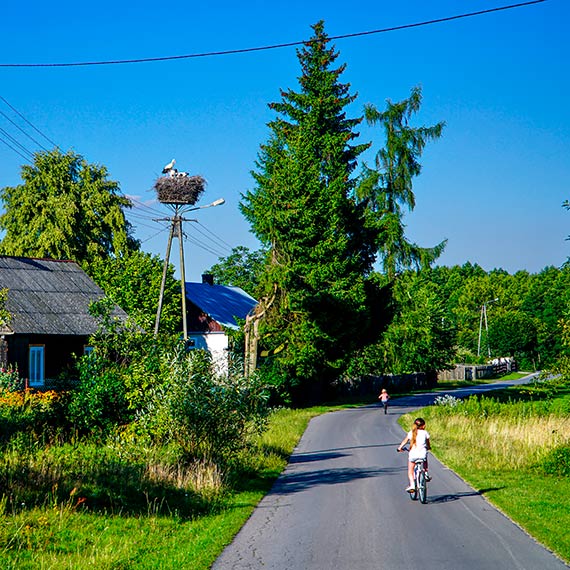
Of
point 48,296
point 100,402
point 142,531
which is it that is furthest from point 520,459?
point 48,296

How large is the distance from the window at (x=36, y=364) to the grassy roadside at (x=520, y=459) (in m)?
17.7

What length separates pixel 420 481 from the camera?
15.4 meters

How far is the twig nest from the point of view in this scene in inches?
1544

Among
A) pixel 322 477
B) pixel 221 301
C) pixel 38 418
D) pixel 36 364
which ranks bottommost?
pixel 322 477

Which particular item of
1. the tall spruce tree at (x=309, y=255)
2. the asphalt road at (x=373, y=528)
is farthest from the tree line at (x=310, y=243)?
the asphalt road at (x=373, y=528)

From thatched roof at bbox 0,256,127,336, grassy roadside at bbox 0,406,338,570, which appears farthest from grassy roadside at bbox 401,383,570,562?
thatched roof at bbox 0,256,127,336

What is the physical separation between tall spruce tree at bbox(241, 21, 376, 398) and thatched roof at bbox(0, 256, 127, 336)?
8.31m

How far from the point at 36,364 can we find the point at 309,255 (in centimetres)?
1435

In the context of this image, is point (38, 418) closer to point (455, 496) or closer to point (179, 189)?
point (455, 496)

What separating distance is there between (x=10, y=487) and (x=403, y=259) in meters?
41.8

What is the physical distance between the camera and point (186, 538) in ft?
38.1

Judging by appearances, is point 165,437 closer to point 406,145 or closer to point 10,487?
point 10,487

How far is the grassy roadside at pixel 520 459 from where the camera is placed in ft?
45.2

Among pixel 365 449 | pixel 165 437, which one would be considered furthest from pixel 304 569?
pixel 365 449
